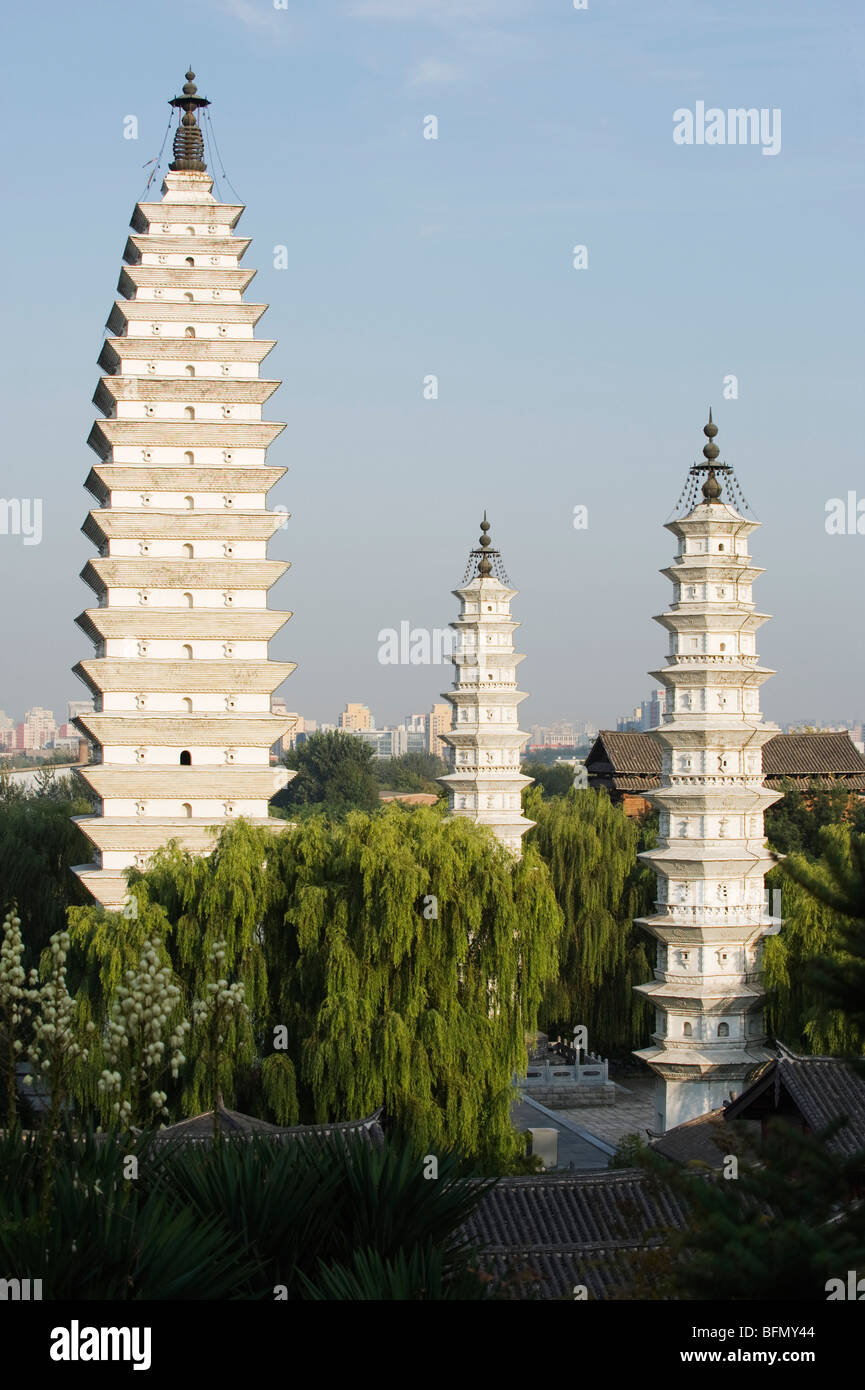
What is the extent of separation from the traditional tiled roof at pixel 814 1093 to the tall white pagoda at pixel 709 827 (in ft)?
14.5

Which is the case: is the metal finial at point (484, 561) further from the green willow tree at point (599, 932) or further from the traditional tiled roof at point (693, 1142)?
the traditional tiled roof at point (693, 1142)

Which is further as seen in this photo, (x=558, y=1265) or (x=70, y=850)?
(x=70, y=850)

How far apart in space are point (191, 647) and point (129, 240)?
7.93 meters

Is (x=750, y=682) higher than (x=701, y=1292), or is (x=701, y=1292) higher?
(x=750, y=682)

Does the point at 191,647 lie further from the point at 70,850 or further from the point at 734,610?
the point at 734,610

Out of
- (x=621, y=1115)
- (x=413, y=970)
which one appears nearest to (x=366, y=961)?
(x=413, y=970)

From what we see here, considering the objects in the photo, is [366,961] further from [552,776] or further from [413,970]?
[552,776]

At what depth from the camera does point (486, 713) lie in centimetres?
3531

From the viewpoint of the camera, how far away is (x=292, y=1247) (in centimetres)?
1051

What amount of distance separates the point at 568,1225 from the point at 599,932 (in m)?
17.0

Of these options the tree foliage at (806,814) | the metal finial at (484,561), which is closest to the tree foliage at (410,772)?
the tree foliage at (806,814)

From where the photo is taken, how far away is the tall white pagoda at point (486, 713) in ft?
115

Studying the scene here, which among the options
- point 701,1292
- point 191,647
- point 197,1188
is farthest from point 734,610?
point 701,1292
